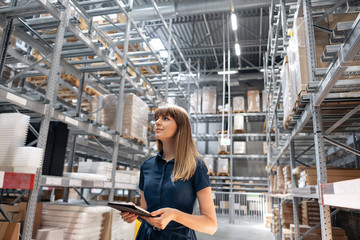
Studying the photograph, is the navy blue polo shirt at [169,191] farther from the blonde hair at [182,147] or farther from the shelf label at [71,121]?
the shelf label at [71,121]

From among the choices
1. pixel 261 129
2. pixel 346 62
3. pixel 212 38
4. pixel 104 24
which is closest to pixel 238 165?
pixel 261 129

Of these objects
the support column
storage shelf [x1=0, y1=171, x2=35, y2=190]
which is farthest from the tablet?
A: the support column

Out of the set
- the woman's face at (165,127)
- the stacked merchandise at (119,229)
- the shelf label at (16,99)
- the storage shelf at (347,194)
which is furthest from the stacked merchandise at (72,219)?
the storage shelf at (347,194)

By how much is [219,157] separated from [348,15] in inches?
501

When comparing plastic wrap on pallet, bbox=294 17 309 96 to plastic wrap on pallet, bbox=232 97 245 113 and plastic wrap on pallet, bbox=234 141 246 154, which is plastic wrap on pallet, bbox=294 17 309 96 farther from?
plastic wrap on pallet, bbox=232 97 245 113

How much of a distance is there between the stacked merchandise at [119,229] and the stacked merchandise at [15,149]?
2.41 meters

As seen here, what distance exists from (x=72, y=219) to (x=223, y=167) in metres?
11.1

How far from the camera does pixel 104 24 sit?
23.4 feet

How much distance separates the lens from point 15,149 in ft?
10.4

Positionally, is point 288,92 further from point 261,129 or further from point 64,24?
point 261,129

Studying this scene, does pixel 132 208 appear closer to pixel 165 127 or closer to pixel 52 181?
pixel 165 127

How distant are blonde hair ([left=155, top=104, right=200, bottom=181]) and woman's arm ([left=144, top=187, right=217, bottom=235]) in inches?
5.9

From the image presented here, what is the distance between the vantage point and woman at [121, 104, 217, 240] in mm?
1492

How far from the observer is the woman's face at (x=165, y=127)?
5.54 feet
